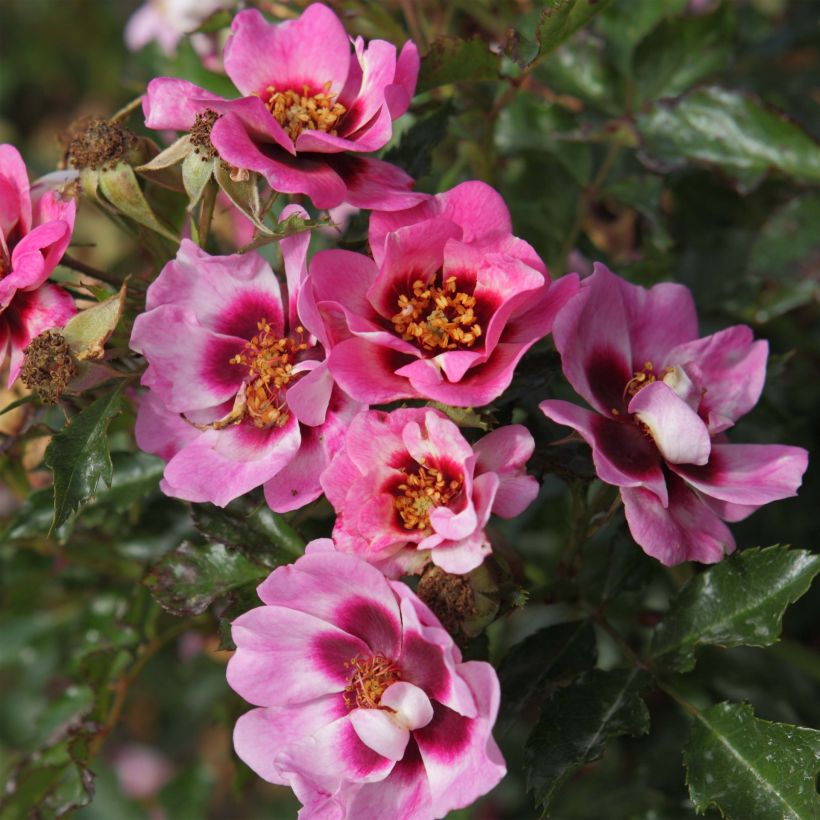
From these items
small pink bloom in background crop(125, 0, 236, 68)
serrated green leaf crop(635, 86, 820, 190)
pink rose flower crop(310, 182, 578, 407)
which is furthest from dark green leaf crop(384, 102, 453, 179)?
small pink bloom in background crop(125, 0, 236, 68)

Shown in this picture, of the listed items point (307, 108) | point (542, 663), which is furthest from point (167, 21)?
point (542, 663)

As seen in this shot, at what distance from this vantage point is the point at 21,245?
3.36 ft

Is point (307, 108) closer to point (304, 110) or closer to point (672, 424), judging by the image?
→ point (304, 110)

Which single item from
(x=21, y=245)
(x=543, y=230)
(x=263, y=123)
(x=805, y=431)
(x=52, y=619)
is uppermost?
(x=263, y=123)

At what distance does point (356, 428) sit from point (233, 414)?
0.14 m

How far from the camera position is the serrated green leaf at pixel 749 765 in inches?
38.9

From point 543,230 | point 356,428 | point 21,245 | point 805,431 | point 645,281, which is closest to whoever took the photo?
point 356,428

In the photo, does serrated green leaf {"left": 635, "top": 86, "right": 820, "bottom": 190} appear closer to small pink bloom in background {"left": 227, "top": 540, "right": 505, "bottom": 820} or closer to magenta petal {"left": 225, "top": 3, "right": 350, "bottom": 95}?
magenta petal {"left": 225, "top": 3, "right": 350, "bottom": 95}

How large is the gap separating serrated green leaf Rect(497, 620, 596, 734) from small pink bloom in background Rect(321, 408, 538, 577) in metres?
0.26

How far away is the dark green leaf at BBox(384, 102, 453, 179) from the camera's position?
4.11 ft

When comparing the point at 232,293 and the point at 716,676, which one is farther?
the point at 716,676

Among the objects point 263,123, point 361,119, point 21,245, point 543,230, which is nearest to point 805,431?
point 543,230

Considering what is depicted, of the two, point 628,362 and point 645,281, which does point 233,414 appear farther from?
point 645,281

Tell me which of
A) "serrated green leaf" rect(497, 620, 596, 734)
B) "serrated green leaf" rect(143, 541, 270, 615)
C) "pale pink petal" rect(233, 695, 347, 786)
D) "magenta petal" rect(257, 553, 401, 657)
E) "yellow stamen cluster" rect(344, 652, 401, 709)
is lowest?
"serrated green leaf" rect(497, 620, 596, 734)
